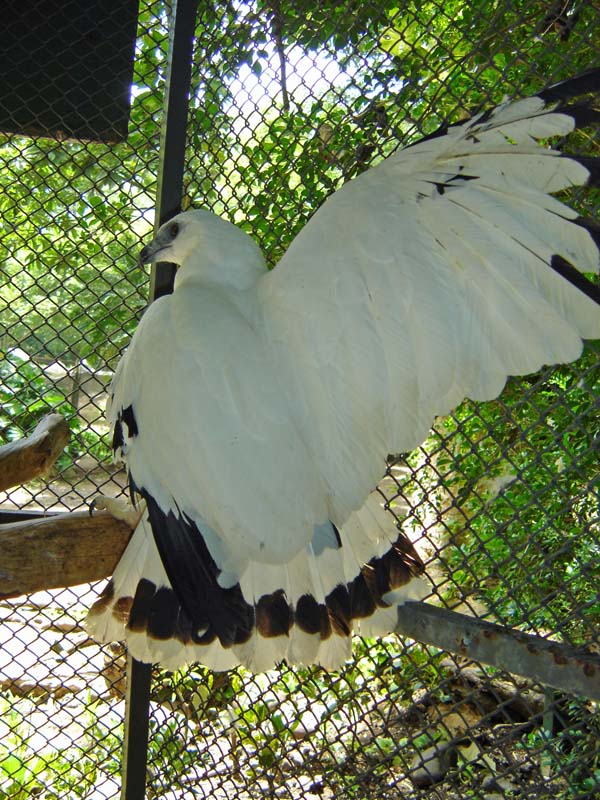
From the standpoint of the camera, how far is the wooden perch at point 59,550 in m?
1.96

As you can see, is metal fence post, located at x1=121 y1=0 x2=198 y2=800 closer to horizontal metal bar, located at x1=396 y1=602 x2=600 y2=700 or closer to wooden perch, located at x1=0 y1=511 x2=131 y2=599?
wooden perch, located at x1=0 y1=511 x2=131 y2=599

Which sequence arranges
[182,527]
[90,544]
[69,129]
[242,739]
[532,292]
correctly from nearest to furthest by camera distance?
[532,292], [182,527], [90,544], [242,739], [69,129]

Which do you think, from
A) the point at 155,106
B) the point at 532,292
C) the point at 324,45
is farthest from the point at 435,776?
the point at 155,106

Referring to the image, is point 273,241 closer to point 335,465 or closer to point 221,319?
point 221,319

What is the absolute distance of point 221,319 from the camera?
183cm

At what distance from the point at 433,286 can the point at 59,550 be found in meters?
1.23

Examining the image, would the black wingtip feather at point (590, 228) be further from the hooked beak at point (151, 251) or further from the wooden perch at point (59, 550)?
the wooden perch at point (59, 550)

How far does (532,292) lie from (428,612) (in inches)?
35.4

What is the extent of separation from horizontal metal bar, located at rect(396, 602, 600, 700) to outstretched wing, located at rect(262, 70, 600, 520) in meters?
0.40

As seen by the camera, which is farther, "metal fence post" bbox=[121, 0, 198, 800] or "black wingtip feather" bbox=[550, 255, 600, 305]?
"metal fence post" bbox=[121, 0, 198, 800]

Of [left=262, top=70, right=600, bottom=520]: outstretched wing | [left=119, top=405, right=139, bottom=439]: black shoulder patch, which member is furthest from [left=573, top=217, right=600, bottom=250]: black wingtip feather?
[left=119, top=405, right=139, bottom=439]: black shoulder patch

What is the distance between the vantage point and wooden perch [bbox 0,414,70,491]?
2.07m

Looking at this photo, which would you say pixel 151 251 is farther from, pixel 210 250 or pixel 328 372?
pixel 328 372

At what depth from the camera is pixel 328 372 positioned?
1.71 meters
